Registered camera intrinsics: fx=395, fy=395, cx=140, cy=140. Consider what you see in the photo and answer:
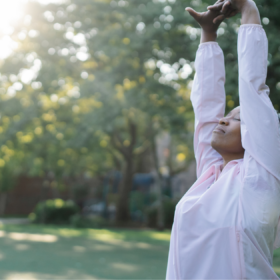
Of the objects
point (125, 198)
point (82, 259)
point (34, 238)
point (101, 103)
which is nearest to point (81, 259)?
point (82, 259)

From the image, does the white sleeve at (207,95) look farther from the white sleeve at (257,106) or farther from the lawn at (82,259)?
the lawn at (82,259)

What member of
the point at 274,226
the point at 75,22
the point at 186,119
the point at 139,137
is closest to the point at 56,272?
the point at 274,226

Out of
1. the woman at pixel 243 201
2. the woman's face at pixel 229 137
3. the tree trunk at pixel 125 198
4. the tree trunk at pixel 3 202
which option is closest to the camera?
the woman at pixel 243 201

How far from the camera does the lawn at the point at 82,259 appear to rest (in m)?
6.73

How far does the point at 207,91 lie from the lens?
1.91 m

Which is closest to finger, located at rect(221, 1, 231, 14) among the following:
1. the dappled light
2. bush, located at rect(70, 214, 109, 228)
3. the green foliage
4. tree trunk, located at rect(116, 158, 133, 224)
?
the green foliage

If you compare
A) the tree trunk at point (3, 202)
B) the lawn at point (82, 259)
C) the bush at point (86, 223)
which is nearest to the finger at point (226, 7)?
the lawn at point (82, 259)

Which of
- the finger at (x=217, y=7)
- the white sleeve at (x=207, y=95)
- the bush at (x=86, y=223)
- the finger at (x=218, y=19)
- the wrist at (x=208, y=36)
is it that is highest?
the finger at (x=217, y=7)

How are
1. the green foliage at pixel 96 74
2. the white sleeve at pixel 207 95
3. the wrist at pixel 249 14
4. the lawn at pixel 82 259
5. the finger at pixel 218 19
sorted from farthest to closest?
the green foliage at pixel 96 74, the lawn at pixel 82 259, the white sleeve at pixel 207 95, the finger at pixel 218 19, the wrist at pixel 249 14

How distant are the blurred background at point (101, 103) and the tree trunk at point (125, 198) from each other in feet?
0.17

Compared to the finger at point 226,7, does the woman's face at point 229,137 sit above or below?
below

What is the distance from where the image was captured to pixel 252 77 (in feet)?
4.90

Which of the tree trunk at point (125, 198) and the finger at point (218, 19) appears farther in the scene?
the tree trunk at point (125, 198)

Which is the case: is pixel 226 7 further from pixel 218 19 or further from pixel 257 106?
pixel 257 106
